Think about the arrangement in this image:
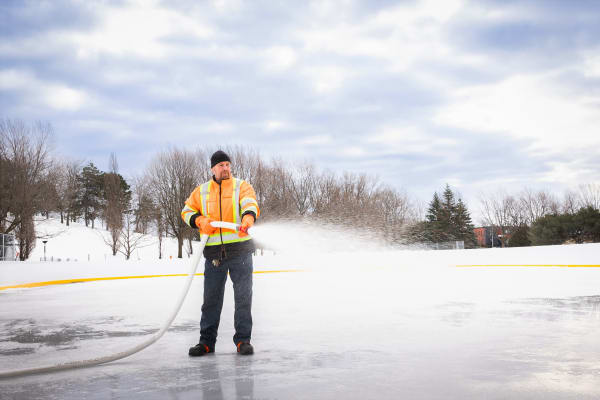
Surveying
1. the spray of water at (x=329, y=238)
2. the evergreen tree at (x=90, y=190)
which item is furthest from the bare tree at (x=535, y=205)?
the evergreen tree at (x=90, y=190)

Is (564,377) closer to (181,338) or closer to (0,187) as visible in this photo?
(181,338)

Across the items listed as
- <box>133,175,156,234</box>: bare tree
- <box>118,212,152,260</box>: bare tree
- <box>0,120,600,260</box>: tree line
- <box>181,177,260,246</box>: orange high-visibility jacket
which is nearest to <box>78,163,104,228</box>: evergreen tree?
<box>0,120,600,260</box>: tree line

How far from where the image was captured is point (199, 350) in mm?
4582

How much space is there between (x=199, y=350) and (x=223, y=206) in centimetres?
132

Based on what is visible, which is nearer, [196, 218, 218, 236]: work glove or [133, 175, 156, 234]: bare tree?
[196, 218, 218, 236]: work glove

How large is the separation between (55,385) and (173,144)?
38.8 m

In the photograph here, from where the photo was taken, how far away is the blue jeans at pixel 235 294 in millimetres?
4668

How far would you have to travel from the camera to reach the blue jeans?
4668mm

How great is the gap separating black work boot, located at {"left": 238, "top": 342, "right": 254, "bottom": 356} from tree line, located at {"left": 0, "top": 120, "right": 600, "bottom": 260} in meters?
29.9

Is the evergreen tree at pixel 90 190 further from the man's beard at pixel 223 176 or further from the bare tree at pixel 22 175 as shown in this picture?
the man's beard at pixel 223 176

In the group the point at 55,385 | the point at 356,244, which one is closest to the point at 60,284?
the point at 55,385

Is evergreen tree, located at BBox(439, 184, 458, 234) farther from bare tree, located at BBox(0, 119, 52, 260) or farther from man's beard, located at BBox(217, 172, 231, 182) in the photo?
man's beard, located at BBox(217, 172, 231, 182)

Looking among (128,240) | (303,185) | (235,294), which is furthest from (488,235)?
(235,294)

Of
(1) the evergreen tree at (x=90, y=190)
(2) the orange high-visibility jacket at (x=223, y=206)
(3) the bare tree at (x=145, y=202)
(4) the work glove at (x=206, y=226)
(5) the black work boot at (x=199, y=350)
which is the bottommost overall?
(5) the black work boot at (x=199, y=350)
